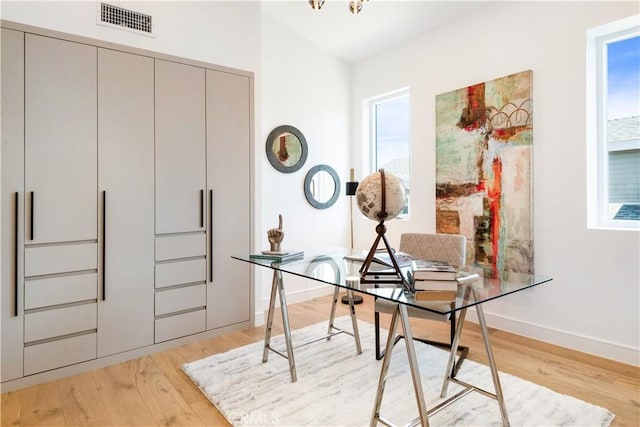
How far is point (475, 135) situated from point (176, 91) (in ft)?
8.16

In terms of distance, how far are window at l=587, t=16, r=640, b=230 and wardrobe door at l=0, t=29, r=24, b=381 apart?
3.73 meters

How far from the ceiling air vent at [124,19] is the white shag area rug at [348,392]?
→ 2379mm

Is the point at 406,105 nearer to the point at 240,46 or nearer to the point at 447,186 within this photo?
the point at 447,186

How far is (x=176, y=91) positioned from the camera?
110 inches

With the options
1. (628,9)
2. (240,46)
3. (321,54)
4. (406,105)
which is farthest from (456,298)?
(321,54)

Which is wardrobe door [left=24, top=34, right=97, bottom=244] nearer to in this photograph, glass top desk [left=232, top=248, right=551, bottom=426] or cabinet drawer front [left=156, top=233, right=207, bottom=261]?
cabinet drawer front [left=156, top=233, right=207, bottom=261]

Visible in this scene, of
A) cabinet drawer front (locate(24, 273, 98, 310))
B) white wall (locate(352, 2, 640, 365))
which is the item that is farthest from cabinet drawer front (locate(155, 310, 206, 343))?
white wall (locate(352, 2, 640, 365))

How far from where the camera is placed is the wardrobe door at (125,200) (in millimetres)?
2512

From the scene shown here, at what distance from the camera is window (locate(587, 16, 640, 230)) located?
2.54 m

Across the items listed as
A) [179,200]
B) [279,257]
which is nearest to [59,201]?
[179,200]

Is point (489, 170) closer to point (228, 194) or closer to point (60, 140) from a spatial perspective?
point (228, 194)

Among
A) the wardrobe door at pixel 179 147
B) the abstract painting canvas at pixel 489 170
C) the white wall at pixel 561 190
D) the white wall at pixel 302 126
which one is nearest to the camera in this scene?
the white wall at pixel 561 190

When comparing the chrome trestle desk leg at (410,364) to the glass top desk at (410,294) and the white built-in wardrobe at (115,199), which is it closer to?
the glass top desk at (410,294)

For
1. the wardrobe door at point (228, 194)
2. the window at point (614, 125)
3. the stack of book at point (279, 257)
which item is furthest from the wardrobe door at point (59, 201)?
the window at point (614, 125)
